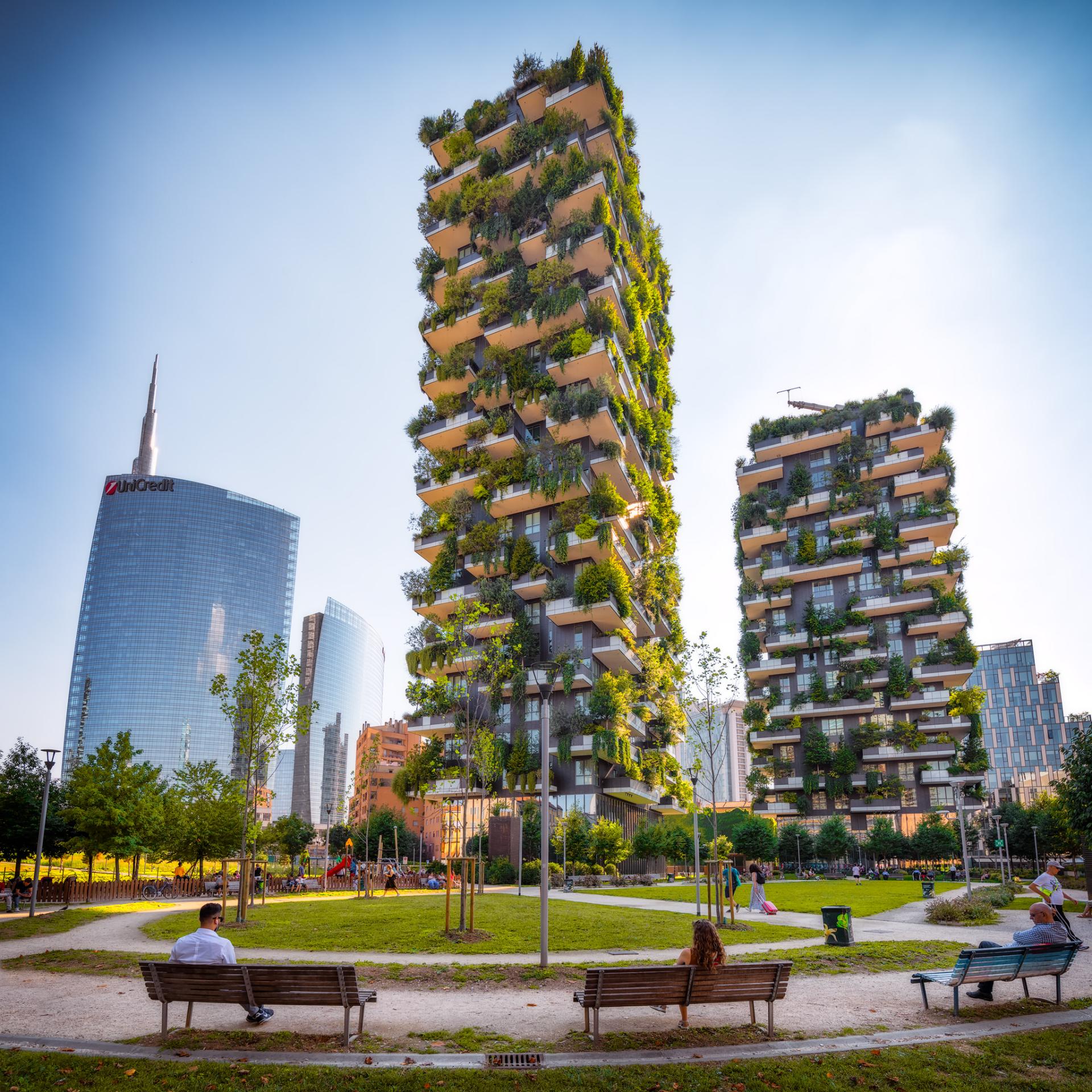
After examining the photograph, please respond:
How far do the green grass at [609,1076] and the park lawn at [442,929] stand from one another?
9271 mm

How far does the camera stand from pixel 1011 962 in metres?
11.5

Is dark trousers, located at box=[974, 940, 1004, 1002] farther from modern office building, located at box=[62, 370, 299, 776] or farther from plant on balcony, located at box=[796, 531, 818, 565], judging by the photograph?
modern office building, located at box=[62, 370, 299, 776]

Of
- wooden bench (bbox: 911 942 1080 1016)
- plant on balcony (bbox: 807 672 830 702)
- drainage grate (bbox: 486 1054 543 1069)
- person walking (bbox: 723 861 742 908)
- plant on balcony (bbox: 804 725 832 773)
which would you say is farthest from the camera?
plant on balcony (bbox: 807 672 830 702)

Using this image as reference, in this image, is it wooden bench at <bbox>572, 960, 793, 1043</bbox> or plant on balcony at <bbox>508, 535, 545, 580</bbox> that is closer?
wooden bench at <bbox>572, 960, 793, 1043</bbox>

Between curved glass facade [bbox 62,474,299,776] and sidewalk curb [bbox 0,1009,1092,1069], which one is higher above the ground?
curved glass facade [bbox 62,474,299,776]

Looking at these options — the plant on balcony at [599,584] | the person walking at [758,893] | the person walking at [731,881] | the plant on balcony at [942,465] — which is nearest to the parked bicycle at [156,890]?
the person walking at [758,893]

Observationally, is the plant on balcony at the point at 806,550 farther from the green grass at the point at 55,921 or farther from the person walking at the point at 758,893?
the green grass at the point at 55,921

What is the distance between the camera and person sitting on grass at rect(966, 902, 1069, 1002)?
472 inches

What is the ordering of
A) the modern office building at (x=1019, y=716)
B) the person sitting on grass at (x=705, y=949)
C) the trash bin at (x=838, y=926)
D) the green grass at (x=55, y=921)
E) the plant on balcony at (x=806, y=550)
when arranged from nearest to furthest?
the person sitting on grass at (x=705, y=949) → the trash bin at (x=838, y=926) → the green grass at (x=55, y=921) → the plant on balcony at (x=806, y=550) → the modern office building at (x=1019, y=716)

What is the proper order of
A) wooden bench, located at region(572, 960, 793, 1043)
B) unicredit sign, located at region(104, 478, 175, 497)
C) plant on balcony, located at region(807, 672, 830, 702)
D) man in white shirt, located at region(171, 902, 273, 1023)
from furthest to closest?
unicredit sign, located at region(104, 478, 175, 497) → plant on balcony, located at region(807, 672, 830, 702) → man in white shirt, located at region(171, 902, 273, 1023) → wooden bench, located at region(572, 960, 793, 1043)

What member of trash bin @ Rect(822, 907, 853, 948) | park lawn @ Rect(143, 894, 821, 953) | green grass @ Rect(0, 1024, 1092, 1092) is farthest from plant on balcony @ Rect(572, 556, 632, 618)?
green grass @ Rect(0, 1024, 1092, 1092)

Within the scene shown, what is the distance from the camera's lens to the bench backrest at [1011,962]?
433 inches

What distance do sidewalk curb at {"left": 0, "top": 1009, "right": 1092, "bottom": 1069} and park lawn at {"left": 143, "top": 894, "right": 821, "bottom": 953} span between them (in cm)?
843

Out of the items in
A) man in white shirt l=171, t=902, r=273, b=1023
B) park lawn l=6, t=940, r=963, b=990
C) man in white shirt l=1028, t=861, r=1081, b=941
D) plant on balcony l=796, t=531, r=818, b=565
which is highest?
plant on balcony l=796, t=531, r=818, b=565
